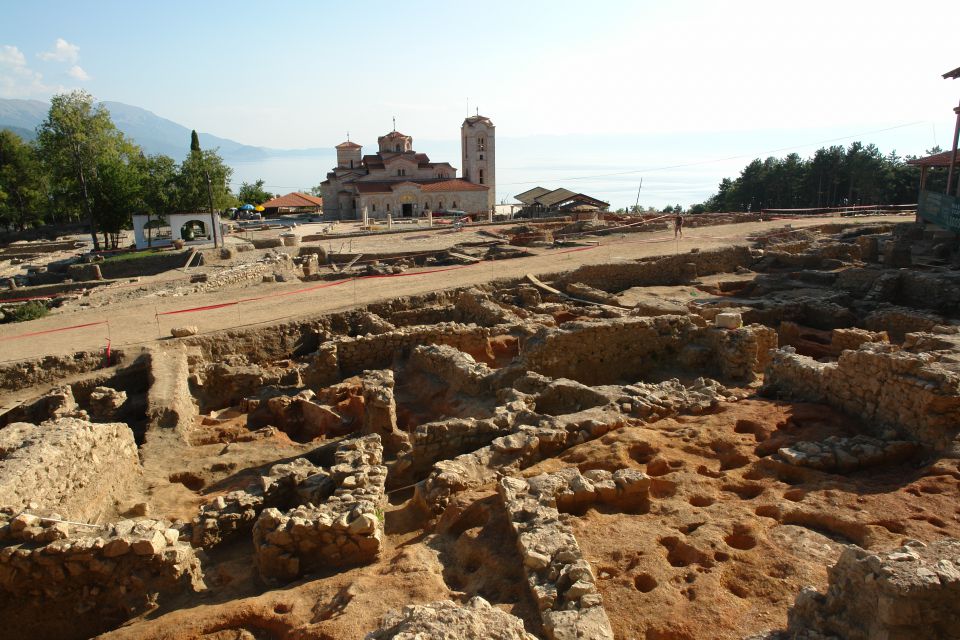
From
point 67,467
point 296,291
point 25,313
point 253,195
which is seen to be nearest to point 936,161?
point 296,291

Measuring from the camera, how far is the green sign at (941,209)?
72.8ft

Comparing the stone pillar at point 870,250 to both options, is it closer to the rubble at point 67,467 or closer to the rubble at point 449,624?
the rubble at point 449,624

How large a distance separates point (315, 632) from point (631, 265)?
19538 millimetres

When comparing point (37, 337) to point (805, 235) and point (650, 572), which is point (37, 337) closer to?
point (650, 572)

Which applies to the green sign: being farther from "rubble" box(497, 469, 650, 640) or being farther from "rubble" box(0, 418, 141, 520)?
"rubble" box(0, 418, 141, 520)

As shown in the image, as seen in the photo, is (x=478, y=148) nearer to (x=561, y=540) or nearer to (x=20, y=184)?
(x=20, y=184)

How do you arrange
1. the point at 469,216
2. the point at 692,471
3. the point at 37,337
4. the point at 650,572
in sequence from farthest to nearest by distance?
the point at 469,216 < the point at 37,337 < the point at 692,471 < the point at 650,572

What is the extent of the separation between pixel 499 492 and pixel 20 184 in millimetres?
63835

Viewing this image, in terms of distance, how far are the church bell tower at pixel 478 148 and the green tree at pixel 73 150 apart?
36.7 metres

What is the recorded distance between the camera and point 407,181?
63.7 metres

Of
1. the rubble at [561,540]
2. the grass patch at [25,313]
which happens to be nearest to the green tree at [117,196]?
the grass patch at [25,313]

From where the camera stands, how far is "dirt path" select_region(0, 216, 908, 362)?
14195 millimetres

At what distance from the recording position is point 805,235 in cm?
2964

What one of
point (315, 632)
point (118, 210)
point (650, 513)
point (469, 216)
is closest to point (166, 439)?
point (315, 632)
